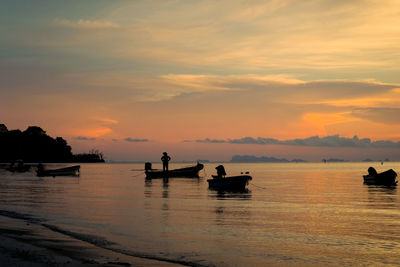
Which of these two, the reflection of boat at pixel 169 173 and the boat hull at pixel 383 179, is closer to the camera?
the boat hull at pixel 383 179

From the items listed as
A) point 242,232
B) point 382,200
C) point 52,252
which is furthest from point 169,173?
point 52,252

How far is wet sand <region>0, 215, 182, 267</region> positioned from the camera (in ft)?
41.4

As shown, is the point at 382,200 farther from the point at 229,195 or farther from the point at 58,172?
the point at 58,172

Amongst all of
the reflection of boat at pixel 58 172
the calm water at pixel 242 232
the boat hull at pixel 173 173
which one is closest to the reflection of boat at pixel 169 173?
the boat hull at pixel 173 173

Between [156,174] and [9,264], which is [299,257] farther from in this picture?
[156,174]

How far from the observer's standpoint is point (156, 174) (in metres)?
81.0

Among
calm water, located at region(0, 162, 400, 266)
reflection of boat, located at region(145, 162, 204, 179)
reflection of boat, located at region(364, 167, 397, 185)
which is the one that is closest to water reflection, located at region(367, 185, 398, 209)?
calm water, located at region(0, 162, 400, 266)

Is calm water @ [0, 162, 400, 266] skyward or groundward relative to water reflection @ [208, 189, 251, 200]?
skyward

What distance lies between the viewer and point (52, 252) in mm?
14055

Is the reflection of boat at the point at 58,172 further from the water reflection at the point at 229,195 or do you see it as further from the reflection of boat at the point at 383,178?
the reflection of boat at the point at 383,178

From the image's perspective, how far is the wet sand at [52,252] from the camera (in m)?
12.6

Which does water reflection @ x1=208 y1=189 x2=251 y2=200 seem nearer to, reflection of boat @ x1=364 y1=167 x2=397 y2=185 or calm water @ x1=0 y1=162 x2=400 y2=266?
calm water @ x1=0 y1=162 x2=400 y2=266

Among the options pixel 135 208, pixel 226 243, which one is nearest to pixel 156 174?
pixel 135 208

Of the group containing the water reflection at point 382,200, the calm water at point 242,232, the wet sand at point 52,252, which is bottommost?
the water reflection at point 382,200
